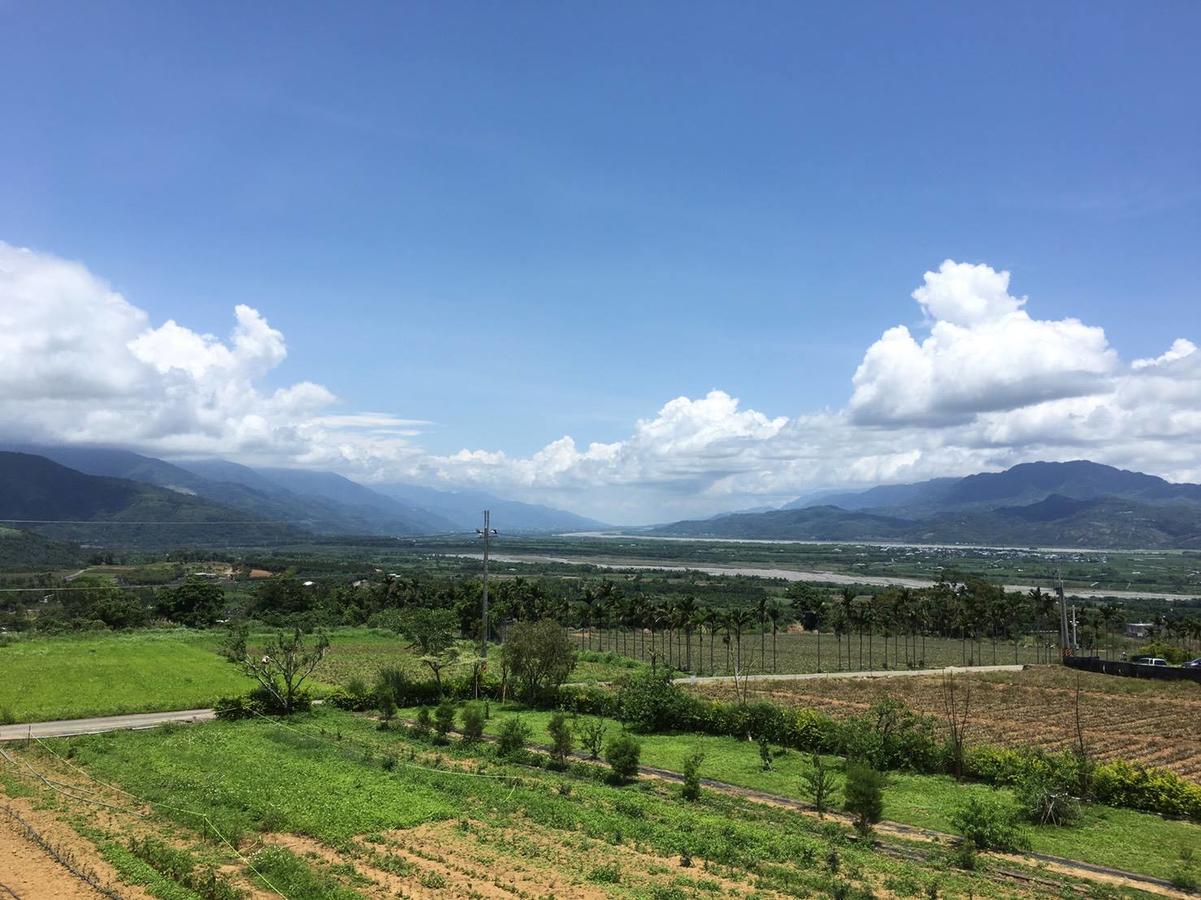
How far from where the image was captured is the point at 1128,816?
20750 mm

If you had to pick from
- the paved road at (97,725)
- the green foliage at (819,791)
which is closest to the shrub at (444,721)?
the paved road at (97,725)

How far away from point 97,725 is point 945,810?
1251 inches

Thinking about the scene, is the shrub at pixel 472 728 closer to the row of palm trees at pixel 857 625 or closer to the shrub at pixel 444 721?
the shrub at pixel 444 721

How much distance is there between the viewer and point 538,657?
36719 mm

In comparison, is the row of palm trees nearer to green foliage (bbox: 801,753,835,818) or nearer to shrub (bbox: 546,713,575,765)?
shrub (bbox: 546,713,575,765)

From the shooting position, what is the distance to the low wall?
48.0m

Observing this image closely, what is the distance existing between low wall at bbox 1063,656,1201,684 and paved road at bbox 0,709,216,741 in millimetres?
55620

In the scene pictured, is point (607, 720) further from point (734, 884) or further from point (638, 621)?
point (638, 621)

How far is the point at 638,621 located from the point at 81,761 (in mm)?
54130

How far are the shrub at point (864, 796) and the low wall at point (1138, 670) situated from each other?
42.3 meters

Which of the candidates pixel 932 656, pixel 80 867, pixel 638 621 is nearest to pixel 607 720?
pixel 80 867

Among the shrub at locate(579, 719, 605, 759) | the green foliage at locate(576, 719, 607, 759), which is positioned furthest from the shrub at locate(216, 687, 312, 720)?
the shrub at locate(579, 719, 605, 759)

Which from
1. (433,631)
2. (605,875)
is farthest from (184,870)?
(433,631)

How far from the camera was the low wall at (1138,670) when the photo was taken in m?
48.0
